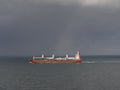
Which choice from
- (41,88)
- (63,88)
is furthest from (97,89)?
(41,88)

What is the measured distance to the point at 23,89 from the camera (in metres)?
114

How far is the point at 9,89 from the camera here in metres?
114

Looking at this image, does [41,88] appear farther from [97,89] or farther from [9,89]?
[97,89]

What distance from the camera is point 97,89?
369 feet

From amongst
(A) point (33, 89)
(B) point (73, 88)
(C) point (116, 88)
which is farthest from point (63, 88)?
(C) point (116, 88)

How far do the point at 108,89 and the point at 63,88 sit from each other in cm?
1744

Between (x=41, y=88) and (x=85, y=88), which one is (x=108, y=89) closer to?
(x=85, y=88)

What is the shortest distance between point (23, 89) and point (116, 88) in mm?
35863

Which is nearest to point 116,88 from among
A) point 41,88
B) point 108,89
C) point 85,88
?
point 108,89

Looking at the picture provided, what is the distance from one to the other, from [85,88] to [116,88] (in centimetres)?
1202

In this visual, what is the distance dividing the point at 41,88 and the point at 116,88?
1147 inches

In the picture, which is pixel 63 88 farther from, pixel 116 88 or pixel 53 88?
pixel 116 88

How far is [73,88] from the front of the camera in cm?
11612

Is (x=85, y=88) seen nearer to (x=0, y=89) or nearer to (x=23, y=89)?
(x=23, y=89)
